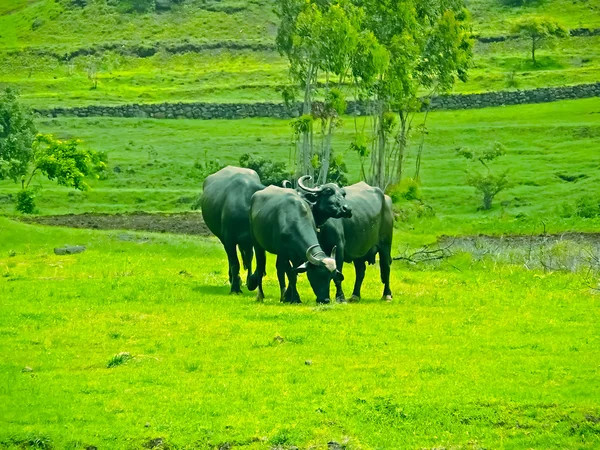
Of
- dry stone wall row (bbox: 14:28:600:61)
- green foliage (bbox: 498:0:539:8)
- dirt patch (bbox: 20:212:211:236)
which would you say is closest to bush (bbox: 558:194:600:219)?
dirt patch (bbox: 20:212:211:236)

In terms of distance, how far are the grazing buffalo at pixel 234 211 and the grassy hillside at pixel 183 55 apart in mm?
52923

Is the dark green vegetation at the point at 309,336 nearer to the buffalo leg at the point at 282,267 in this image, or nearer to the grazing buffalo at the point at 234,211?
the buffalo leg at the point at 282,267

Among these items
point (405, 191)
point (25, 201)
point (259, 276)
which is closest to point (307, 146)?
point (405, 191)

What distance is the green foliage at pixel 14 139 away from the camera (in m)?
53.0

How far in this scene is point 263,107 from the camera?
250 feet

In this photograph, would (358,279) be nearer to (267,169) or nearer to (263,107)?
(267,169)

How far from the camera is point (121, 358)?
17406mm

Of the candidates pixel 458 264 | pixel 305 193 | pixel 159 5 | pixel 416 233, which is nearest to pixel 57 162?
pixel 416 233

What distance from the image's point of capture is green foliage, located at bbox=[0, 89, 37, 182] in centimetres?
5300

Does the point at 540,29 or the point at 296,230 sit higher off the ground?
the point at 296,230

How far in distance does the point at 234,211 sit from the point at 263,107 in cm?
5073

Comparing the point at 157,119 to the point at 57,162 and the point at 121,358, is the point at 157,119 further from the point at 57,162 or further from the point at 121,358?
the point at 121,358

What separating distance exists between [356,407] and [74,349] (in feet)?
18.4

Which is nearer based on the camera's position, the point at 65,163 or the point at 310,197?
the point at 310,197
